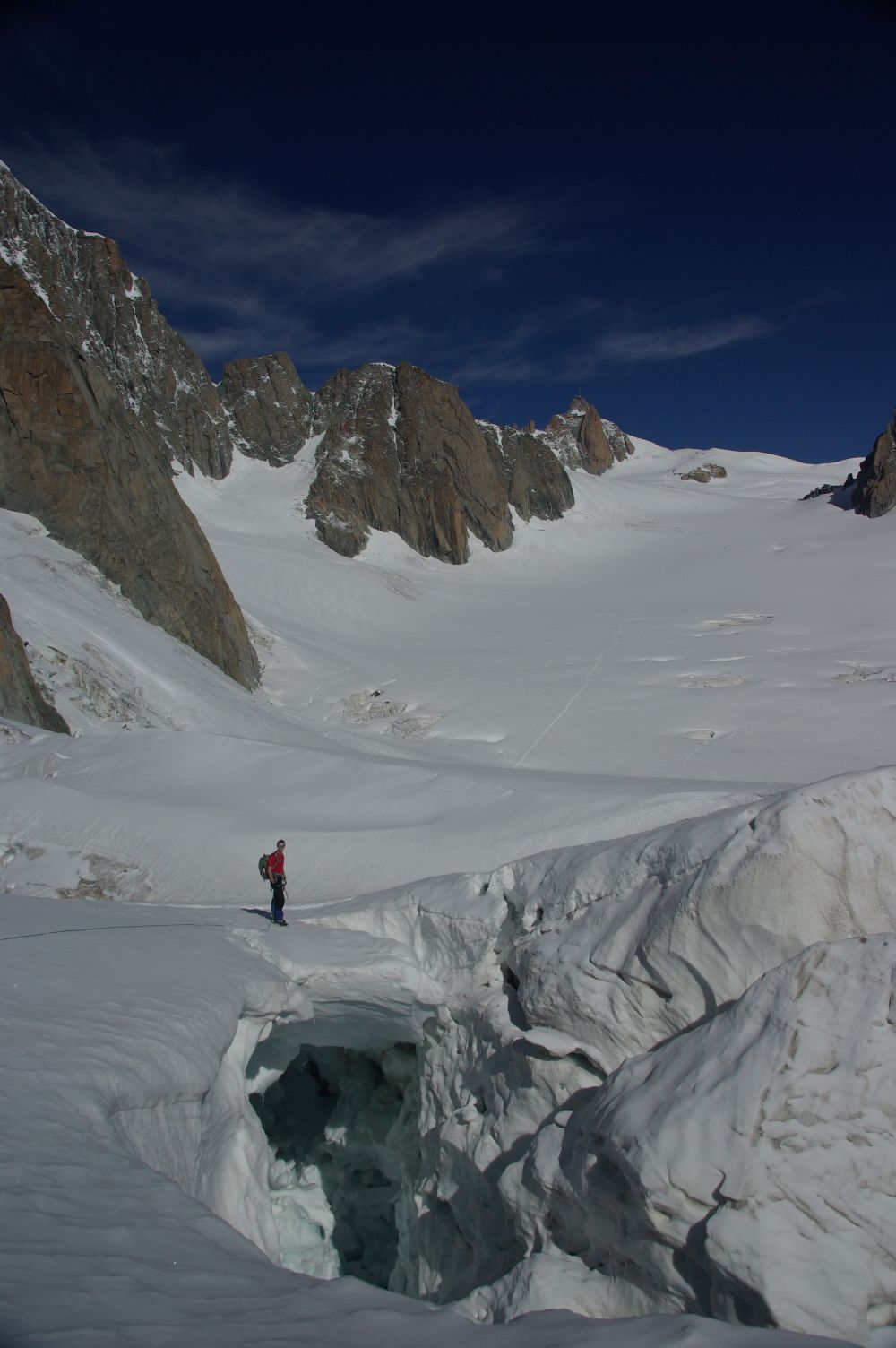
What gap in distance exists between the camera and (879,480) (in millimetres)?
61125

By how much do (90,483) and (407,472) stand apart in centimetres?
3589

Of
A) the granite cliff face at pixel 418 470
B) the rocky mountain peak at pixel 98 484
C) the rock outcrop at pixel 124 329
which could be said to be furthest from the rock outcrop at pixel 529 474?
the rocky mountain peak at pixel 98 484

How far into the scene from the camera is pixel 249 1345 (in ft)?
8.91

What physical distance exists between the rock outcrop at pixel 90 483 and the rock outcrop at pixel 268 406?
124 ft

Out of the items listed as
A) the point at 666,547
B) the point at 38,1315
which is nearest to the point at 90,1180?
the point at 38,1315

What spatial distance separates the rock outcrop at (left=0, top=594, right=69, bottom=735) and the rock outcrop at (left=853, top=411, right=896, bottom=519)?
61.8 metres

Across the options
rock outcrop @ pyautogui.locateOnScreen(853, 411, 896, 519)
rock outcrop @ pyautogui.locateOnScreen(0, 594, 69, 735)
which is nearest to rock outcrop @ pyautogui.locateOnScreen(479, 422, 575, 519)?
rock outcrop @ pyautogui.locateOnScreen(853, 411, 896, 519)

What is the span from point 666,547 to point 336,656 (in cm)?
3563

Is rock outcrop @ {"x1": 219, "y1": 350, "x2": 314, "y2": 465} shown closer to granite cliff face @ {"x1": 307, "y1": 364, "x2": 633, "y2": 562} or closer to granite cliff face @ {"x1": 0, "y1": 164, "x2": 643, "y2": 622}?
granite cliff face @ {"x1": 0, "y1": 164, "x2": 643, "y2": 622}

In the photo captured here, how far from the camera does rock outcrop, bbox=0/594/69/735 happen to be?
46.0 ft

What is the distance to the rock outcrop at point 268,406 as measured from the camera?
61.8 metres

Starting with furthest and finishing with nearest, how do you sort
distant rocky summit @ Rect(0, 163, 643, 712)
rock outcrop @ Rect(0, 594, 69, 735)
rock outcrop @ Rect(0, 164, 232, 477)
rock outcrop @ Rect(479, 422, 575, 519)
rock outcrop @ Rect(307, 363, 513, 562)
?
rock outcrop @ Rect(479, 422, 575, 519) < rock outcrop @ Rect(307, 363, 513, 562) < rock outcrop @ Rect(0, 164, 232, 477) < distant rocky summit @ Rect(0, 163, 643, 712) < rock outcrop @ Rect(0, 594, 69, 735)

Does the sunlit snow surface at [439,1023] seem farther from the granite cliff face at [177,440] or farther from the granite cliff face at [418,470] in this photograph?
the granite cliff face at [418,470]

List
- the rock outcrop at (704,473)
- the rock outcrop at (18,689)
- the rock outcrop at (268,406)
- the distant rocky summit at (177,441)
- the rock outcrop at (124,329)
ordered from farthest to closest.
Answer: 1. the rock outcrop at (704,473)
2. the rock outcrop at (268,406)
3. the rock outcrop at (124,329)
4. the distant rocky summit at (177,441)
5. the rock outcrop at (18,689)
